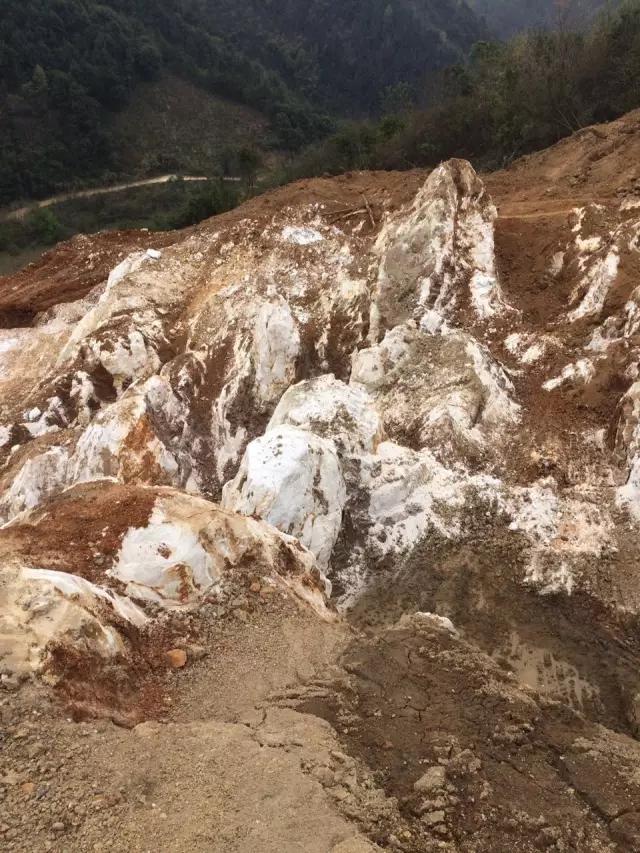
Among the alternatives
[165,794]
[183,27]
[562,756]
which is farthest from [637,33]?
[183,27]

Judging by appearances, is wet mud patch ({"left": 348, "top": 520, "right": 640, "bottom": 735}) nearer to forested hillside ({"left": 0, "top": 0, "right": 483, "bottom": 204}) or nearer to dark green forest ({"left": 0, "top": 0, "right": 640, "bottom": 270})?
dark green forest ({"left": 0, "top": 0, "right": 640, "bottom": 270})

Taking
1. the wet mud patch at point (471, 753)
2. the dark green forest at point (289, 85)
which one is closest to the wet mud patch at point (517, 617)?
the wet mud patch at point (471, 753)

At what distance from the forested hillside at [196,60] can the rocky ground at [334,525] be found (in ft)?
215

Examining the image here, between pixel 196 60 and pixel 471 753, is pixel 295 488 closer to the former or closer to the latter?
pixel 471 753

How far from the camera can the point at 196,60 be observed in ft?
334

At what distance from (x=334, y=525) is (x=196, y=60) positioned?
366 ft

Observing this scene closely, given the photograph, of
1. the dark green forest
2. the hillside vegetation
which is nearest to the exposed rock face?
the dark green forest

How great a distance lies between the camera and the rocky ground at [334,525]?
18.7ft

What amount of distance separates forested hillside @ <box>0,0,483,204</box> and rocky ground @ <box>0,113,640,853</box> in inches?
2576

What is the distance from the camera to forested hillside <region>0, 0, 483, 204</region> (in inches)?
3091

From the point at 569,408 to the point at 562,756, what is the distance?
8.52 metres

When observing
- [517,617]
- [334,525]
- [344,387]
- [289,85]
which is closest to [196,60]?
[289,85]

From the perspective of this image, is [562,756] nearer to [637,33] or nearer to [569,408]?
[569,408]

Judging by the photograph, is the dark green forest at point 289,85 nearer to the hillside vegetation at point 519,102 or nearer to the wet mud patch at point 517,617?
the hillside vegetation at point 519,102
